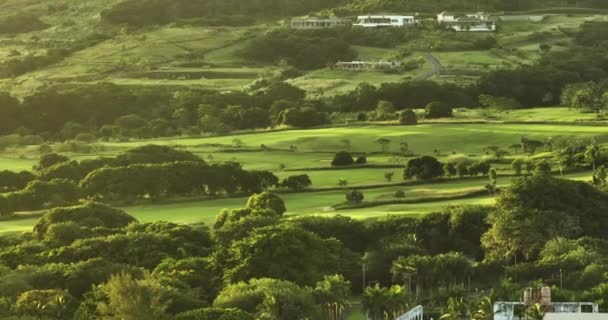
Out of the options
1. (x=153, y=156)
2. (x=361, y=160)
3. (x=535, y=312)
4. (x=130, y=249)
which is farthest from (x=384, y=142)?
(x=535, y=312)

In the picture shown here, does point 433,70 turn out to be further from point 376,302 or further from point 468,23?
point 376,302

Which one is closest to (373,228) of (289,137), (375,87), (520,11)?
(289,137)

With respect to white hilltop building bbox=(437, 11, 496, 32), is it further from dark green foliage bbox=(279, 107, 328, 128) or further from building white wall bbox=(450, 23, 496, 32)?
dark green foliage bbox=(279, 107, 328, 128)

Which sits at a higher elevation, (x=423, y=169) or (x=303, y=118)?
(x=303, y=118)

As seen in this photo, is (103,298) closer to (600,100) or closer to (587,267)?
(587,267)

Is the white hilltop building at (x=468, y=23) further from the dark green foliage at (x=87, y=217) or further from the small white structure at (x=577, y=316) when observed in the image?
the small white structure at (x=577, y=316)

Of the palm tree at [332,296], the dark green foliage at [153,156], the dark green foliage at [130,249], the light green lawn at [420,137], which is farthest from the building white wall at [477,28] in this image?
the palm tree at [332,296]
